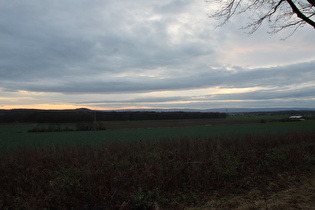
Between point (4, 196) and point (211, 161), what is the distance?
6854mm

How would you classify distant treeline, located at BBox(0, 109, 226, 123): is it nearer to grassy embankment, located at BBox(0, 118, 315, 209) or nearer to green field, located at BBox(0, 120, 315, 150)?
green field, located at BBox(0, 120, 315, 150)

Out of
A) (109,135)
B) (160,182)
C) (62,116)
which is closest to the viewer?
(160,182)

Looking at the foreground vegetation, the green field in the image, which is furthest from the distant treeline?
the foreground vegetation

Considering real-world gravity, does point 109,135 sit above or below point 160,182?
below

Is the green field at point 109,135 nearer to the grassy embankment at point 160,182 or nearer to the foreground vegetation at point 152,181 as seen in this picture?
the foreground vegetation at point 152,181

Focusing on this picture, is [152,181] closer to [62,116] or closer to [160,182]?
[160,182]

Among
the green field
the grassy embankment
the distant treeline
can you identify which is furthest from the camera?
the distant treeline

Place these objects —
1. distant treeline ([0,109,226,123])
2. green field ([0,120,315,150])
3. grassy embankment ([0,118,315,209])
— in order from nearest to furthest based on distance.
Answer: grassy embankment ([0,118,315,209]) < green field ([0,120,315,150]) < distant treeline ([0,109,226,123])

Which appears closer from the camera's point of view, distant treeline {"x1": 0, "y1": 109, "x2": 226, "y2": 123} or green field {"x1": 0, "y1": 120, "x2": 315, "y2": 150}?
green field {"x1": 0, "y1": 120, "x2": 315, "y2": 150}

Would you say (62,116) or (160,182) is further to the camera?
(62,116)

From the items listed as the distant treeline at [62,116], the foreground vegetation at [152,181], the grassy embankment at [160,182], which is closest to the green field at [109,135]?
the foreground vegetation at [152,181]

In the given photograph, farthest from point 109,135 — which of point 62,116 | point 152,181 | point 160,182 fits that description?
point 62,116

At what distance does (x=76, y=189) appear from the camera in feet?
20.3

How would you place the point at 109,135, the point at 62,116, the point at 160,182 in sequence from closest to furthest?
the point at 160,182 → the point at 109,135 → the point at 62,116
